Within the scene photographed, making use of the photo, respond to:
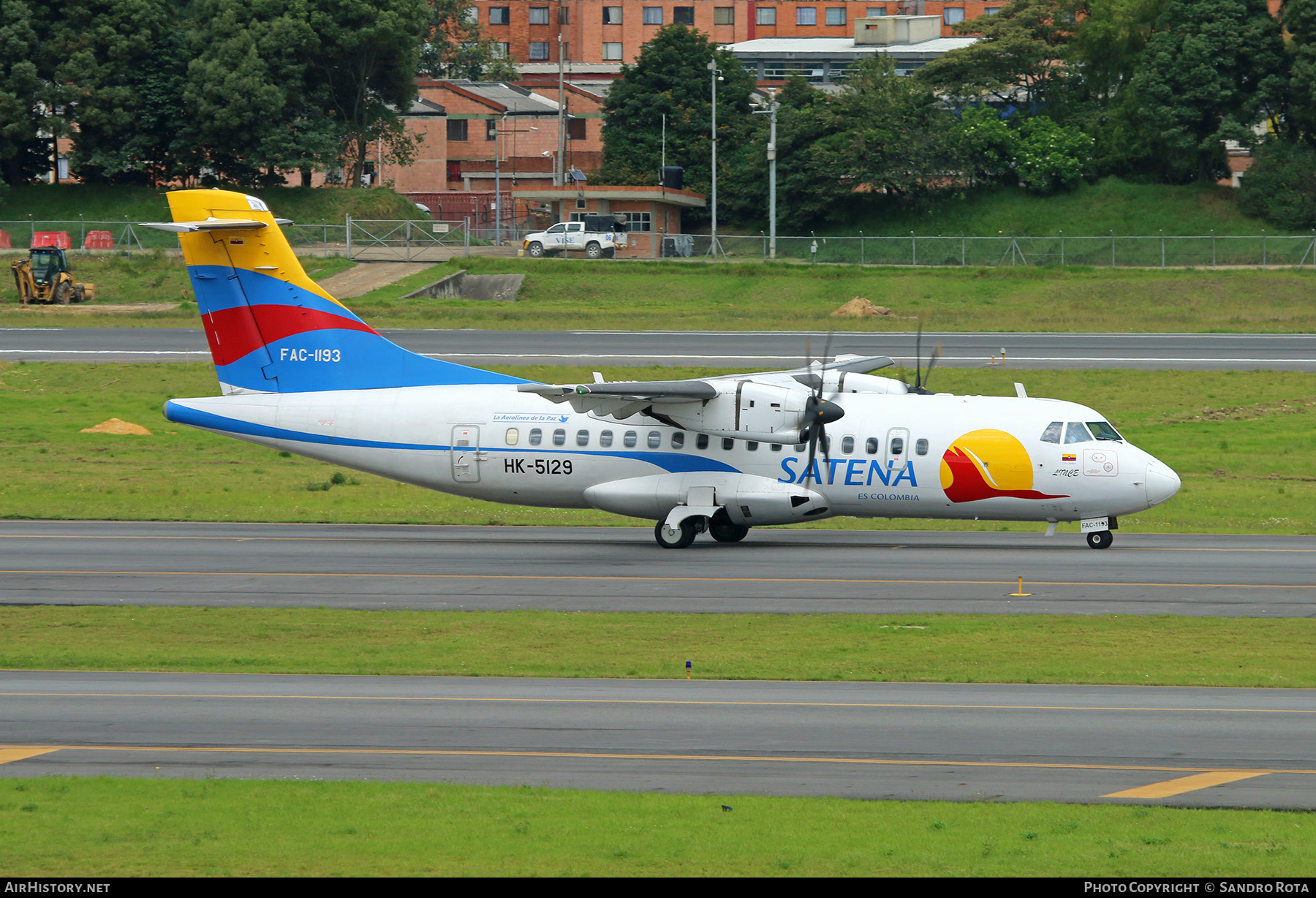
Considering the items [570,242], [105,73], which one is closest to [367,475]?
[570,242]

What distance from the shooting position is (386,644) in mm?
20125

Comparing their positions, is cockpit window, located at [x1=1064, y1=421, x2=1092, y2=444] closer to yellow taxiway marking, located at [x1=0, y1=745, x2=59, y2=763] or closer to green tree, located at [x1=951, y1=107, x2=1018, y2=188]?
yellow taxiway marking, located at [x1=0, y1=745, x2=59, y2=763]

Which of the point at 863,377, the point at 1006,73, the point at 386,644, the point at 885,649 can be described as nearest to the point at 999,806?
the point at 885,649

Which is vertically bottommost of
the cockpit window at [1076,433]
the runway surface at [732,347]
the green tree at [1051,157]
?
the cockpit window at [1076,433]

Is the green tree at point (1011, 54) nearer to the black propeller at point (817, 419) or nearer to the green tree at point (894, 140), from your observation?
the green tree at point (894, 140)

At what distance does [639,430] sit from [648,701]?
514 inches

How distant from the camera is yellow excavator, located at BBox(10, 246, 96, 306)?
68250 mm

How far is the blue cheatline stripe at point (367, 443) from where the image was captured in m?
29.2

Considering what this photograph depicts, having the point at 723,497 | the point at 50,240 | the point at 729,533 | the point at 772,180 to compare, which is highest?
the point at 772,180

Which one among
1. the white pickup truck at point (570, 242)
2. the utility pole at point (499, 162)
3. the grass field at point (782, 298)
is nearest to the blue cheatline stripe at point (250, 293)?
the grass field at point (782, 298)

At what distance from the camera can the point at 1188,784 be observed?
44.0ft

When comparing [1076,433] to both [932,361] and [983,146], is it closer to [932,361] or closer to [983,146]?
[932,361]

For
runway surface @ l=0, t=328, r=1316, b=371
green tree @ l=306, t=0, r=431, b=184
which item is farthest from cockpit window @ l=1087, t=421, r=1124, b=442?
green tree @ l=306, t=0, r=431, b=184

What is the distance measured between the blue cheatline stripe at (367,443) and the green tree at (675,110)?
65.6m
